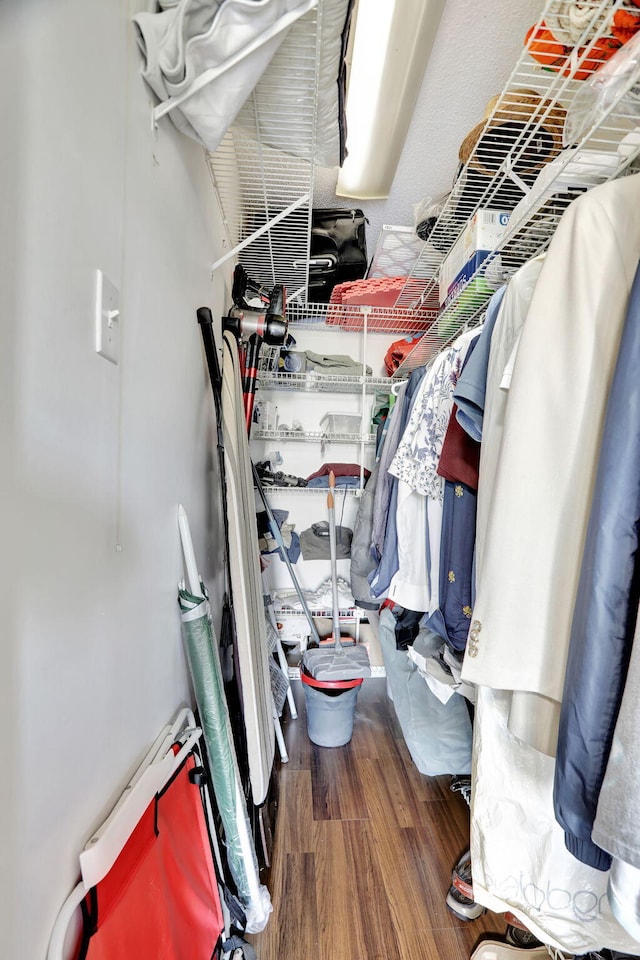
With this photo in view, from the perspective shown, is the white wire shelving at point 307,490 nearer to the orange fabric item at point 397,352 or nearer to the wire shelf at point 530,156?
the orange fabric item at point 397,352

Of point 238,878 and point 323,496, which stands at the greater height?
point 323,496

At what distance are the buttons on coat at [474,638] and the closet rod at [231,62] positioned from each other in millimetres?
984

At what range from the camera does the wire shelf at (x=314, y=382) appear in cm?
197

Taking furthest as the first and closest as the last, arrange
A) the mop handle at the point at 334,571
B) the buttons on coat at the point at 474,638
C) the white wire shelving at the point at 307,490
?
the white wire shelving at the point at 307,490 < the mop handle at the point at 334,571 < the buttons on coat at the point at 474,638

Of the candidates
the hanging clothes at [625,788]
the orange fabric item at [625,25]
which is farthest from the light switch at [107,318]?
the orange fabric item at [625,25]

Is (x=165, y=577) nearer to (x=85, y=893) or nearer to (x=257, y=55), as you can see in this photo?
(x=85, y=893)

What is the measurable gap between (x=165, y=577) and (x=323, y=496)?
4.78 feet

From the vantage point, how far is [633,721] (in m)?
0.38

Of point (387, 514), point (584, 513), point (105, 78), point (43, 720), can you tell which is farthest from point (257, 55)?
point (387, 514)

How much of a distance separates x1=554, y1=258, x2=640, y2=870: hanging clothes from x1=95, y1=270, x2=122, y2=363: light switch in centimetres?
64

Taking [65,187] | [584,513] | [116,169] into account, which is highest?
[116,169]

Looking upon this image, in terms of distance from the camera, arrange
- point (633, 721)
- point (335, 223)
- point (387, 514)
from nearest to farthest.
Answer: point (633, 721), point (387, 514), point (335, 223)

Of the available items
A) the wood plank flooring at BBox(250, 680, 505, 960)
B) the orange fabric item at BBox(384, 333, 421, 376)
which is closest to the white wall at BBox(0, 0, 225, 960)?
the wood plank flooring at BBox(250, 680, 505, 960)

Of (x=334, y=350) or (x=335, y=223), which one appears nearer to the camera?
(x=335, y=223)
